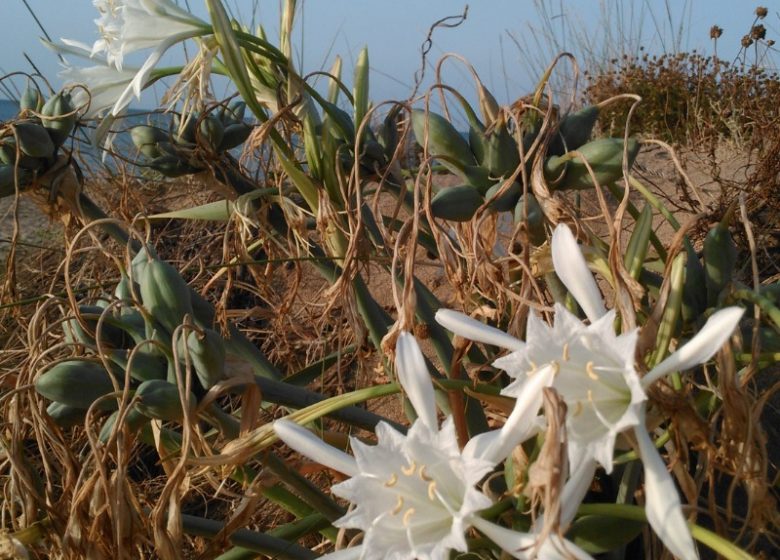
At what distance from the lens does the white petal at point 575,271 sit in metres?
0.59

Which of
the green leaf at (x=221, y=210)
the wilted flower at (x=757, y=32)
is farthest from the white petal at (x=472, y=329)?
the wilted flower at (x=757, y=32)

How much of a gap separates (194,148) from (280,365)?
38.4 inches

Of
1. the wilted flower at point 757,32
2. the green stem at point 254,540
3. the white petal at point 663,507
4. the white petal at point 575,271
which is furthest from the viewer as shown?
the wilted flower at point 757,32

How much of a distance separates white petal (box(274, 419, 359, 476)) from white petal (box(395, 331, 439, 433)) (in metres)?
0.07

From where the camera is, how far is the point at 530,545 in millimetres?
517

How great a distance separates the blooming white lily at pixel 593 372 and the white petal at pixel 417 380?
0.03 metres

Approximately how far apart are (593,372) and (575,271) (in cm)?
8

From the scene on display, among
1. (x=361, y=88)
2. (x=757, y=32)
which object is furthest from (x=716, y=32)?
(x=361, y=88)

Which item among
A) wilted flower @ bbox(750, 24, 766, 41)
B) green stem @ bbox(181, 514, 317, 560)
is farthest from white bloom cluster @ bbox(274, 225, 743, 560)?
wilted flower @ bbox(750, 24, 766, 41)

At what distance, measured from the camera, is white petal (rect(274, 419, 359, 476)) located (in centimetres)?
61

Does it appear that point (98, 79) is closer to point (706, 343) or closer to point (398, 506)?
point (398, 506)

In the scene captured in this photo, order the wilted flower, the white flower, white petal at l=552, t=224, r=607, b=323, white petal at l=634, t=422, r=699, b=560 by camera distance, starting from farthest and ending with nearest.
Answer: the wilted flower, the white flower, white petal at l=552, t=224, r=607, b=323, white petal at l=634, t=422, r=699, b=560

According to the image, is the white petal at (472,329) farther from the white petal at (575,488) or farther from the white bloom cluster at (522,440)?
the white petal at (575,488)

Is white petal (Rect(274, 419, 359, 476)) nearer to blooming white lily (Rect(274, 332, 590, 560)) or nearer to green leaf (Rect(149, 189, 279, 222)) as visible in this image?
blooming white lily (Rect(274, 332, 590, 560))
